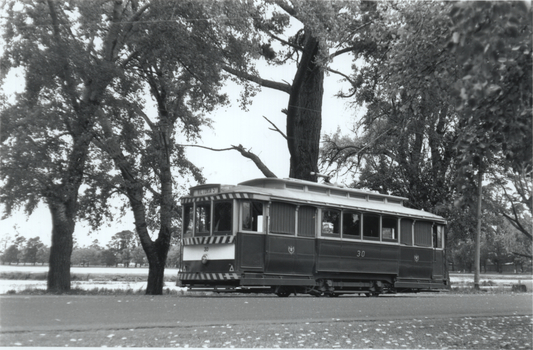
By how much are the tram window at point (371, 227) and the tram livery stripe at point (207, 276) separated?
18.2 ft

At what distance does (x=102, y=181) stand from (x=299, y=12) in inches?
339

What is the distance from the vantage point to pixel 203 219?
1945 centimetres

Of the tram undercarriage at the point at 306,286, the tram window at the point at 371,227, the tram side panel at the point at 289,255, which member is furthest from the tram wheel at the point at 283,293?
the tram window at the point at 371,227

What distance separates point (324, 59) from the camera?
840 inches

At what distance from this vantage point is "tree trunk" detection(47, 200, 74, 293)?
2223cm

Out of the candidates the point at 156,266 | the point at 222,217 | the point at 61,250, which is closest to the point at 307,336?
the point at 222,217

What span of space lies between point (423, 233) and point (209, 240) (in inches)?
365

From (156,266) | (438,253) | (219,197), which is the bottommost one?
(156,266)

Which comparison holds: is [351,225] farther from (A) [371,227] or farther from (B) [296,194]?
(B) [296,194]

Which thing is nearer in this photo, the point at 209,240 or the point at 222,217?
the point at 222,217

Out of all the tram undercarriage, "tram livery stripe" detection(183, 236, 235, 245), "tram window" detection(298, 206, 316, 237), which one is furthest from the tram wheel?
"tram livery stripe" detection(183, 236, 235, 245)

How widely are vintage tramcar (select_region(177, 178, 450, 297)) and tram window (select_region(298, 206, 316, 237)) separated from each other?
29 millimetres

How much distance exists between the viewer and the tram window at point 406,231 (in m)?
23.5

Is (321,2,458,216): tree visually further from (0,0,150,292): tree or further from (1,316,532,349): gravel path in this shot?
(0,0,150,292): tree
